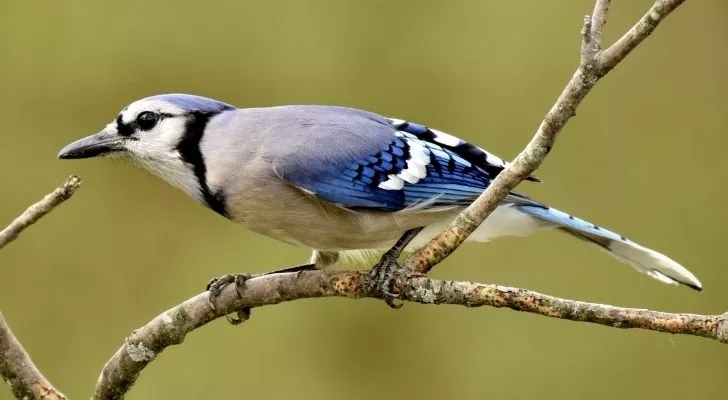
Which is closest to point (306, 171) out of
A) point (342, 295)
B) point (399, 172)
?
point (399, 172)

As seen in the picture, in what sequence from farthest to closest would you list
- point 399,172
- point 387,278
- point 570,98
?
point 399,172 → point 387,278 → point 570,98

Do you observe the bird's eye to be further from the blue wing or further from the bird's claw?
the bird's claw

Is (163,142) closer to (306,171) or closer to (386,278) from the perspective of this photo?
(306,171)

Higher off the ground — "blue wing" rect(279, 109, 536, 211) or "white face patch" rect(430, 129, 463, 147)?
"white face patch" rect(430, 129, 463, 147)

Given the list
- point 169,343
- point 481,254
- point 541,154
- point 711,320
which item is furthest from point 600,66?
point 481,254

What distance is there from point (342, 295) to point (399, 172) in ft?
0.91

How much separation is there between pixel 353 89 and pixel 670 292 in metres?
0.80

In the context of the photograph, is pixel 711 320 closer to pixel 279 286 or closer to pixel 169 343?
pixel 279 286

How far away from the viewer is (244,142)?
1.34 m

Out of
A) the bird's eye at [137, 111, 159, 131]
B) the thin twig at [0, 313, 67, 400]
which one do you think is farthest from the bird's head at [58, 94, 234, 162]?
the thin twig at [0, 313, 67, 400]

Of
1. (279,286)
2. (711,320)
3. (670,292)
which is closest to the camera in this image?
(711,320)

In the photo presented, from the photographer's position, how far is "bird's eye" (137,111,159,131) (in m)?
1.33

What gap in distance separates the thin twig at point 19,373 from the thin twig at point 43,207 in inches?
6.2

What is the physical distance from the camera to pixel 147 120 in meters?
1.33
